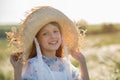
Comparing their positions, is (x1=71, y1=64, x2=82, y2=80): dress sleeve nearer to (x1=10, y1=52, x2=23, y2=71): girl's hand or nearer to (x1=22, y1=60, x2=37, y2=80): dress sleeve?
(x1=22, y1=60, x2=37, y2=80): dress sleeve

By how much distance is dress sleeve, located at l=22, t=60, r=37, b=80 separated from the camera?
677 cm

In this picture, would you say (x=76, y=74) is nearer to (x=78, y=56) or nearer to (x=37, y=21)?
(x=78, y=56)

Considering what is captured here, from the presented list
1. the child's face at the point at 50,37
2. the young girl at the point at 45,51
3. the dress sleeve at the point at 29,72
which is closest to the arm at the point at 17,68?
the young girl at the point at 45,51

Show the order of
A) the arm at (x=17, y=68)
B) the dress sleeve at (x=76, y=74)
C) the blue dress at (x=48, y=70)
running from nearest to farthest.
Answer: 1. the arm at (x=17, y=68)
2. the blue dress at (x=48, y=70)
3. the dress sleeve at (x=76, y=74)

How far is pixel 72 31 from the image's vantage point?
714cm

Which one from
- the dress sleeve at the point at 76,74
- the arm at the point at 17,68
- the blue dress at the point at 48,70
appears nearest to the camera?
the arm at the point at 17,68

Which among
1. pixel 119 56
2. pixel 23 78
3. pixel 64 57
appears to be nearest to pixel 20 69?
pixel 23 78

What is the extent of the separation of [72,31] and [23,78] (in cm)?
71

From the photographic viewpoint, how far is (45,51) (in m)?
6.92

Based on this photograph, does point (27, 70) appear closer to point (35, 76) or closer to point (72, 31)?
point (35, 76)

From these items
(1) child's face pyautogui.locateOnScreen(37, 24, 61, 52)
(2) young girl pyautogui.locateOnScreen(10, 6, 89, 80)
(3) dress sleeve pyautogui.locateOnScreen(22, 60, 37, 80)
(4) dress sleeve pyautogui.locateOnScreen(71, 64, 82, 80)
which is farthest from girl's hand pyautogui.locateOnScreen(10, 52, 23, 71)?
(4) dress sleeve pyautogui.locateOnScreen(71, 64, 82, 80)

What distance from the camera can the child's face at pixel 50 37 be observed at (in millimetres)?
6844

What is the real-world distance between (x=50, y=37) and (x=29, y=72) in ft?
1.19

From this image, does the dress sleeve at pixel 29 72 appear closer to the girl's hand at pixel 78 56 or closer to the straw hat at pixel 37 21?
the straw hat at pixel 37 21
